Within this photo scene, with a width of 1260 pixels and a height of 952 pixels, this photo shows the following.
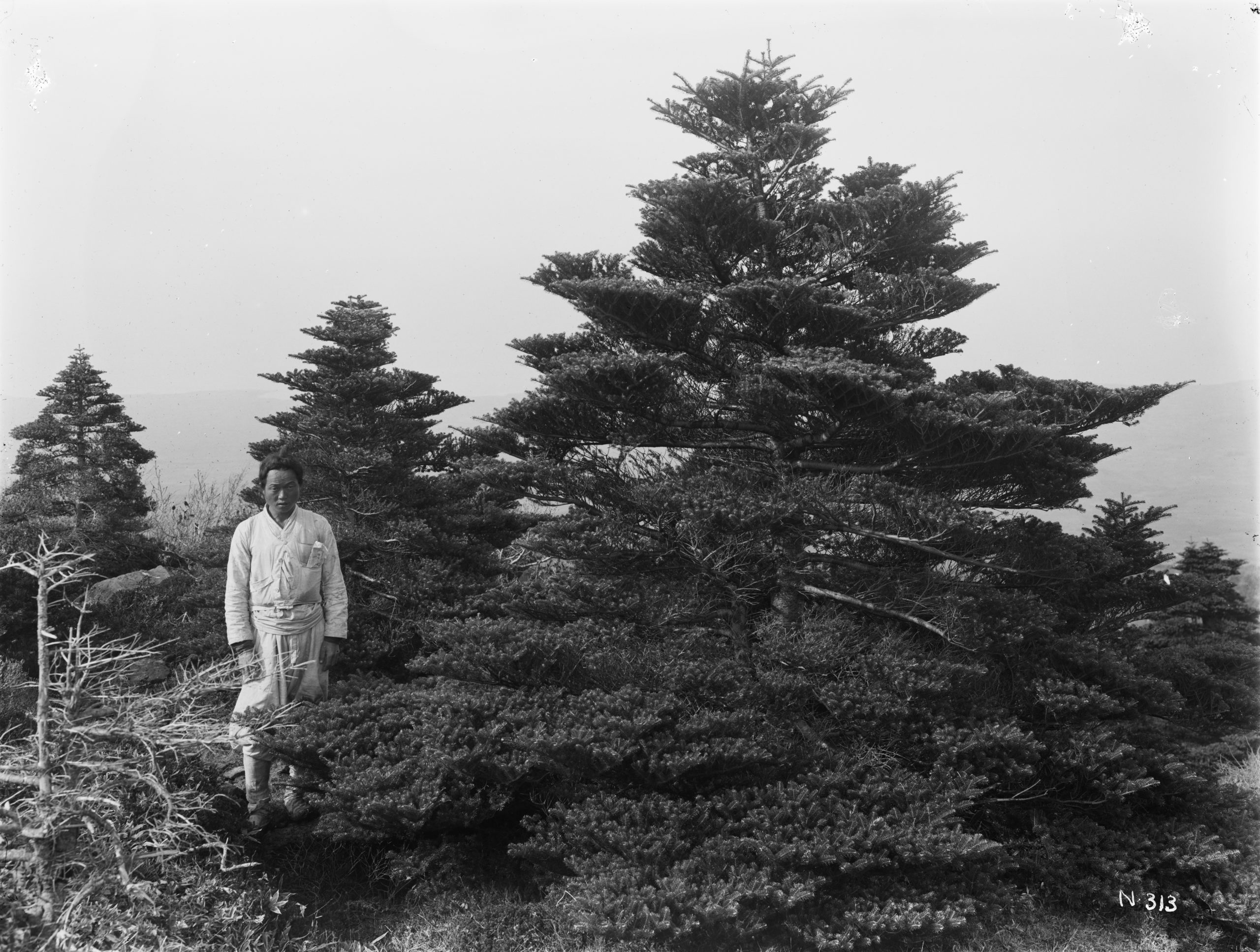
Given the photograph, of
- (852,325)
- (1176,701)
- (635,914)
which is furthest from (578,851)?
(1176,701)

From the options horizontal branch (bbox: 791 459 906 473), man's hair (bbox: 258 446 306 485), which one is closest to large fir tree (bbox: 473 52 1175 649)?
horizontal branch (bbox: 791 459 906 473)

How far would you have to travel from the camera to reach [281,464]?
216 inches

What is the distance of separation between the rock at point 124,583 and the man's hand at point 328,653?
4.53 metres

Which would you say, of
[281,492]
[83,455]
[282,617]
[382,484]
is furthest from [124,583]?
[281,492]

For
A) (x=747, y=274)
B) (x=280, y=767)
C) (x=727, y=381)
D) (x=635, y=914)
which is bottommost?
(x=635, y=914)

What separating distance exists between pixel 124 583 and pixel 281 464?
604 centimetres

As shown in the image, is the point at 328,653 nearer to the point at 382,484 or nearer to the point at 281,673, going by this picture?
the point at 281,673

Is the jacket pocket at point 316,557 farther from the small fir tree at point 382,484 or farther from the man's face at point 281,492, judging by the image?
the small fir tree at point 382,484

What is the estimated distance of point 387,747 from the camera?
5008mm

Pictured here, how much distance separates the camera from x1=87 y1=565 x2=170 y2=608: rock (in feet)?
31.5

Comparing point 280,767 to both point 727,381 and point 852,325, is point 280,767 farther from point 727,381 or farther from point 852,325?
point 852,325

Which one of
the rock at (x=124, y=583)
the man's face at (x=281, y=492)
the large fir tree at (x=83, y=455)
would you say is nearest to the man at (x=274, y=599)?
the man's face at (x=281, y=492)

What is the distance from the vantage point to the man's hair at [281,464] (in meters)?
5.48

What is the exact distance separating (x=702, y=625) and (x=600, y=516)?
3.29 ft
